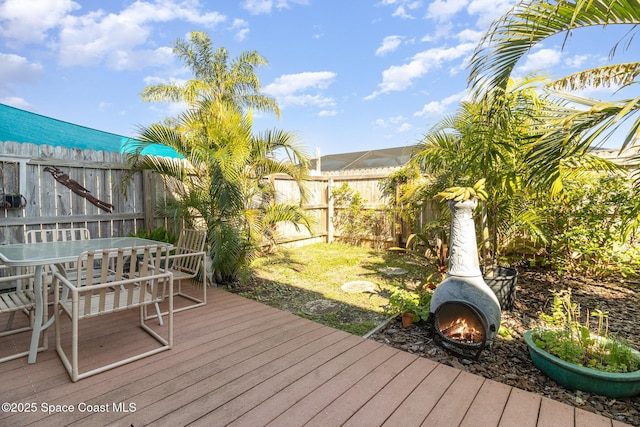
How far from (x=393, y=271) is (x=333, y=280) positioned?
1.23m

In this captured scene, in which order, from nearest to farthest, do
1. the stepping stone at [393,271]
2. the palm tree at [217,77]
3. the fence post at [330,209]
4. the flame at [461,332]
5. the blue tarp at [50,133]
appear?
1. the flame at [461,332]
2. the blue tarp at [50,133]
3. the stepping stone at [393,271]
4. the fence post at [330,209]
5. the palm tree at [217,77]

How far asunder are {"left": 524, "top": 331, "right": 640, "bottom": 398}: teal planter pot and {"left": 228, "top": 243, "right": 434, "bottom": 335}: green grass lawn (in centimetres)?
152

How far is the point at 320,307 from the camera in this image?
12.6 ft

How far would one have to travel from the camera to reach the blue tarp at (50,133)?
502 centimetres

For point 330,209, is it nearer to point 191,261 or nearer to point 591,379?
point 191,261

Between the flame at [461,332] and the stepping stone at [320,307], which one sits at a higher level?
the flame at [461,332]

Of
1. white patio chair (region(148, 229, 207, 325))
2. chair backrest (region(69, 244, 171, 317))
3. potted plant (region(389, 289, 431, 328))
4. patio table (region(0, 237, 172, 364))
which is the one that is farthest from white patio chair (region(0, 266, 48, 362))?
potted plant (region(389, 289, 431, 328))

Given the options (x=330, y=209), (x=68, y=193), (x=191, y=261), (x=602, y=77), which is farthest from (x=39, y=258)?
(x=330, y=209)

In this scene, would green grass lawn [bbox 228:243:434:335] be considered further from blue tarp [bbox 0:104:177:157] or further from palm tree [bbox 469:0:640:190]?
blue tarp [bbox 0:104:177:157]

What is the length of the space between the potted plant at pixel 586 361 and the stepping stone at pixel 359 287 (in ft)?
7.39

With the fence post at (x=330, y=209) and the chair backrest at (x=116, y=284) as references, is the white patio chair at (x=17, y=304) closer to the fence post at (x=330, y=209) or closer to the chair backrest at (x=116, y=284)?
the chair backrest at (x=116, y=284)

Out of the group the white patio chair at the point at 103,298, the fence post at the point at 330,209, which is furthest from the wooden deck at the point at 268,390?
the fence post at the point at 330,209

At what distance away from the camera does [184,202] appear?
4133 millimetres

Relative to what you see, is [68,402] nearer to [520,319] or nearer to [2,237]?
[2,237]
